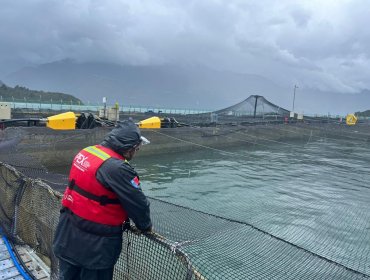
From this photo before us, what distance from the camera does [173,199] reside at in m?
16.0

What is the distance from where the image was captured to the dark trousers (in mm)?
3251

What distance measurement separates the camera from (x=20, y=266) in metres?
4.96

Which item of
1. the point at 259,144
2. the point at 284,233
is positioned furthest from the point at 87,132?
the point at 259,144

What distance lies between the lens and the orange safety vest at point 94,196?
3092 millimetres

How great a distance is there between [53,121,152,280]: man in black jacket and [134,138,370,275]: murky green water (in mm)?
A: 7919

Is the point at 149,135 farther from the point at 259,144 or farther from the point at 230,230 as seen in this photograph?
the point at 230,230

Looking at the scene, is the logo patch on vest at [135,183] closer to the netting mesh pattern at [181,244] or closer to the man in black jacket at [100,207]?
the man in black jacket at [100,207]

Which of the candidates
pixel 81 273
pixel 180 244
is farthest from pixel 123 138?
pixel 81 273

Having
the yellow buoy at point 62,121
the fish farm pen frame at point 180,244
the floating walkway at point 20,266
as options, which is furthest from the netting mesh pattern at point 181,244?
the yellow buoy at point 62,121

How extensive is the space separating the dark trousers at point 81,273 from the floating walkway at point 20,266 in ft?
5.75

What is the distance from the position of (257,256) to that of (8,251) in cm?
422

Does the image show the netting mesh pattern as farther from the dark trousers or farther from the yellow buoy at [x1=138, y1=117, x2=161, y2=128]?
the yellow buoy at [x1=138, y1=117, x2=161, y2=128]

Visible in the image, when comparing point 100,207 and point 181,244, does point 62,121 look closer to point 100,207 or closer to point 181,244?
point 100,207

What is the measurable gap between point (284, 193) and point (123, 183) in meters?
16.1
